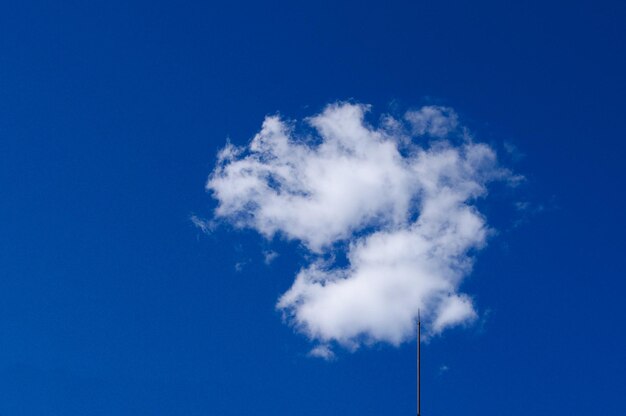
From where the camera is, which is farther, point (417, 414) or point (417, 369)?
A: point (417, 369)

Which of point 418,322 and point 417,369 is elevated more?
point 418,322

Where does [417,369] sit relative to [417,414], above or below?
above

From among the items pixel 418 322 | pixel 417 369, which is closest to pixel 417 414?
pixel 417 369

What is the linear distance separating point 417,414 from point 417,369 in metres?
6.52

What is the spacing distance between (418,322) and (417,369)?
7.29 metres

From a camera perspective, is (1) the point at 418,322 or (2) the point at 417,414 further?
(1) the point at 418,322

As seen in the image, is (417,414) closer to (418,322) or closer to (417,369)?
(417,369)

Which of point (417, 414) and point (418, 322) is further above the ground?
point (418, 322)

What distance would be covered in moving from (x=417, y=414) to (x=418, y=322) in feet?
44.4

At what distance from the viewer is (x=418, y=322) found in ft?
205

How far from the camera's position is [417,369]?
60594 millimetres

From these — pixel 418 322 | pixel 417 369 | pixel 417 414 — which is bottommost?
pixel 417 414
